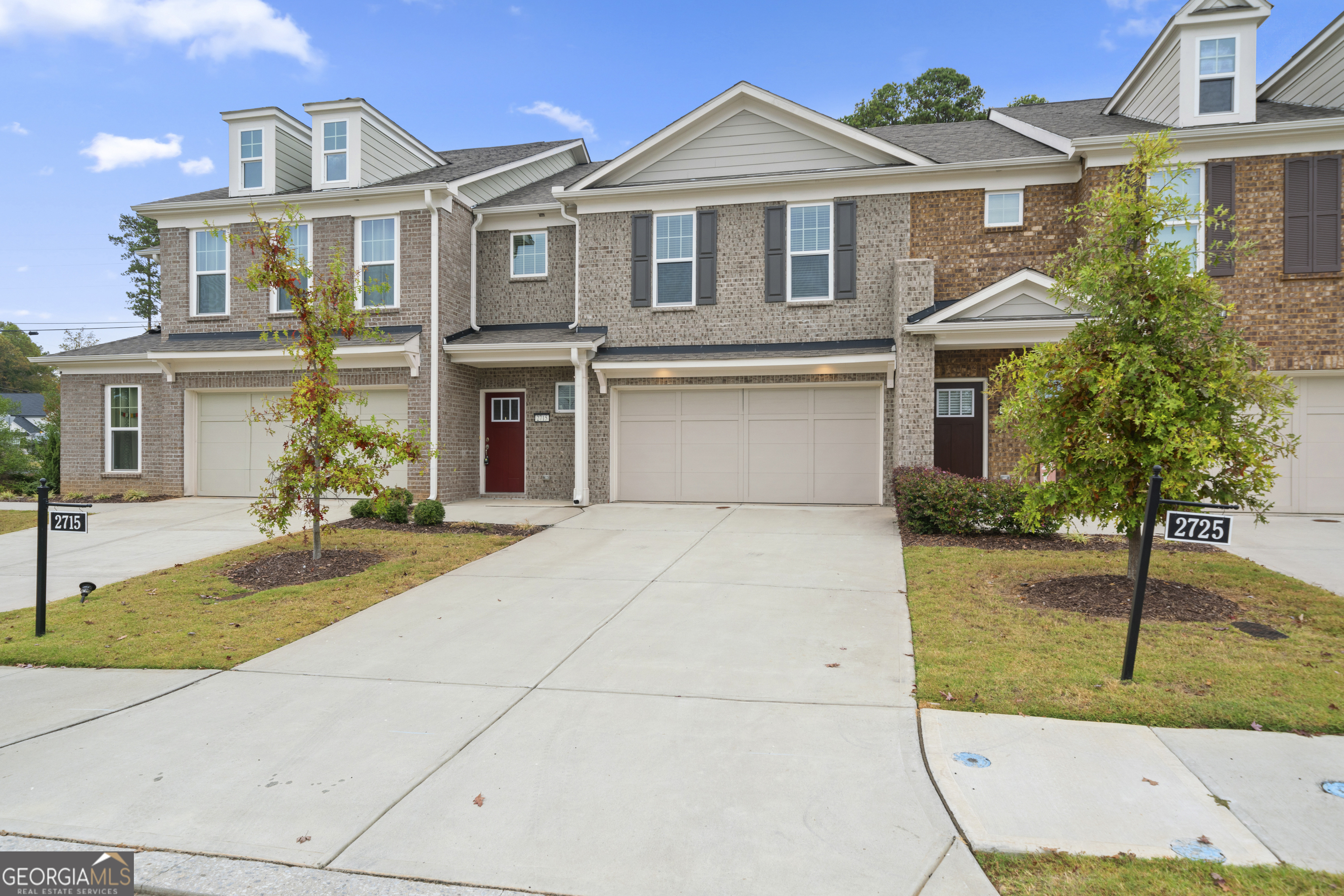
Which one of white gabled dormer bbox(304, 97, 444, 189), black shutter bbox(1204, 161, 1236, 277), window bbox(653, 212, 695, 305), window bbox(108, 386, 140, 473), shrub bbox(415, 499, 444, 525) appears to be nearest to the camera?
shrub bbox(415, 499, 444, 525)

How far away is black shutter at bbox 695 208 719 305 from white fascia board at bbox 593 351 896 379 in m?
1.44

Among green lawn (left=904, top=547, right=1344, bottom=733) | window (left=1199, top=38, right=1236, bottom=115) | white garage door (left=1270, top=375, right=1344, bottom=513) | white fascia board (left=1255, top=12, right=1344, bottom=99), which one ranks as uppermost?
white fascia board (left=1255, top=12, right=1344, bottom=99)

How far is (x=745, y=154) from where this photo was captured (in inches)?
576

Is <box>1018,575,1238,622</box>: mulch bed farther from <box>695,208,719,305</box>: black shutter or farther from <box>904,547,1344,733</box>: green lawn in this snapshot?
<box>695,208,719,305</box>: black shutter

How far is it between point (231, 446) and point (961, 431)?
1523cm

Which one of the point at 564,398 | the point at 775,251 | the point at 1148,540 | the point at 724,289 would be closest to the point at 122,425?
the point at 564,398

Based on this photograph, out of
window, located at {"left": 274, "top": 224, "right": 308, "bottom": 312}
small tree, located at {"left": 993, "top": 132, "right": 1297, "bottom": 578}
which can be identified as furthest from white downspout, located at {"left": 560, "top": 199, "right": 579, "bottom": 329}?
small tree, located at {"left": 993, "top": 132, "right": 1297, "bottom": 578}

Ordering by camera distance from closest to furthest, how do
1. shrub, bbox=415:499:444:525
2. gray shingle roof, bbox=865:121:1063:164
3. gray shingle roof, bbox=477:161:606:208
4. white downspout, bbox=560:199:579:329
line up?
shrub, bbox=415:499:444:525, gray shingle roof, bbox=865:121:1063:164, white downspout, bbox=560:199:579:329, gray shingle roof, bbox=477:161:606:208

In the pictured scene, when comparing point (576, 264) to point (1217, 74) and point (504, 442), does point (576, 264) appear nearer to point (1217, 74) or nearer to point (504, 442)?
point (504, 442)

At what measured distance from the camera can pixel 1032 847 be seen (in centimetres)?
303

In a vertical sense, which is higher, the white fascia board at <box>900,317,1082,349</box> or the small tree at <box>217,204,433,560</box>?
the white fascia board at <box>900,317,1082,349</box>

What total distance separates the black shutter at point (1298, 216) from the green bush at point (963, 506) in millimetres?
6767

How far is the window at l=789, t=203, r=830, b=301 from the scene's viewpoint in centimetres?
1405

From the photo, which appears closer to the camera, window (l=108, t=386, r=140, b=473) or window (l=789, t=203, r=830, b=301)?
window (l=789, t=203, r=830, b=301)
